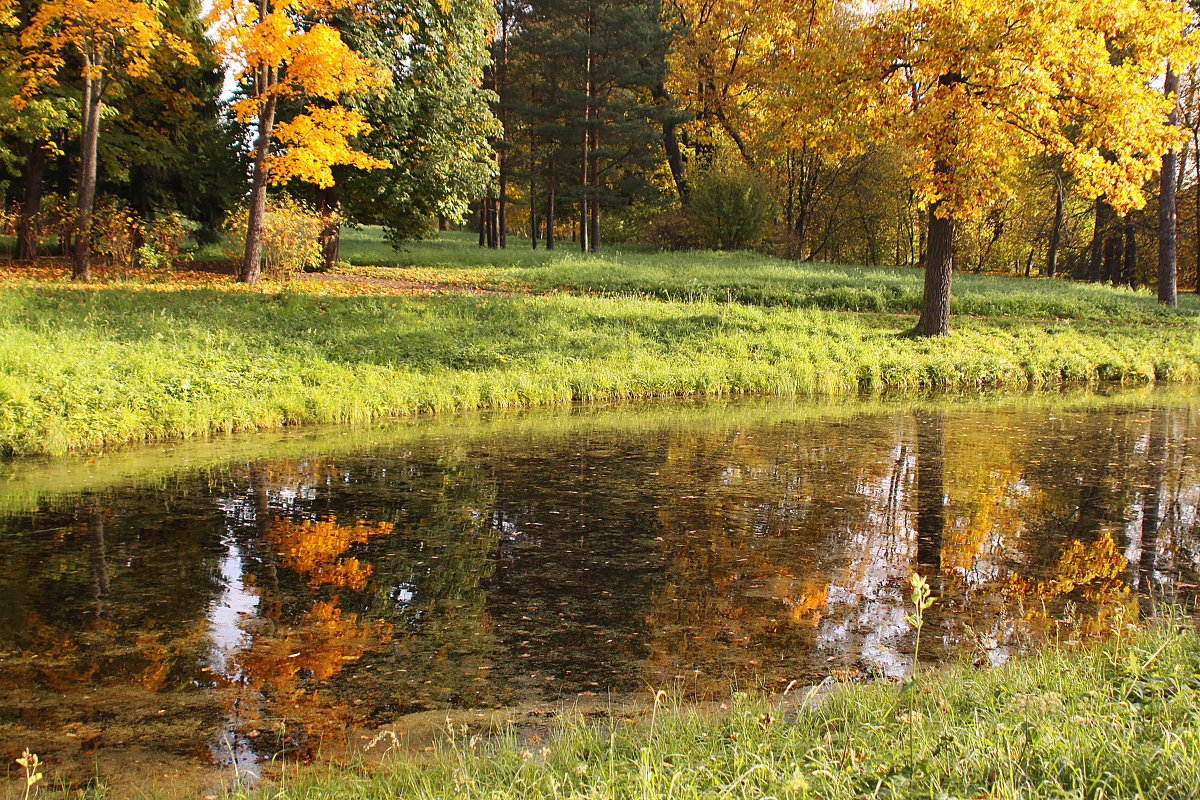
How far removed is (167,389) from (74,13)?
10.0 meters

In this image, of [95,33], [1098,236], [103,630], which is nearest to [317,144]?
[95,33]

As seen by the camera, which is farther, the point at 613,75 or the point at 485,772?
the point at 613,75

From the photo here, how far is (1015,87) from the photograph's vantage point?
1404 cm

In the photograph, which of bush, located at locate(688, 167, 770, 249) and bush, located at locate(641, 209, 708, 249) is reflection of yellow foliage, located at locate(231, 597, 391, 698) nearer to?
bush, located at locate(688, 167, 770, 249)

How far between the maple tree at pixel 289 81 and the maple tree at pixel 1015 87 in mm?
10058

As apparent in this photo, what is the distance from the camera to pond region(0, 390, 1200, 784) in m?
4.00

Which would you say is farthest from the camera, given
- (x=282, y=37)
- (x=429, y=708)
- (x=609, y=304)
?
(x=609, y=304)

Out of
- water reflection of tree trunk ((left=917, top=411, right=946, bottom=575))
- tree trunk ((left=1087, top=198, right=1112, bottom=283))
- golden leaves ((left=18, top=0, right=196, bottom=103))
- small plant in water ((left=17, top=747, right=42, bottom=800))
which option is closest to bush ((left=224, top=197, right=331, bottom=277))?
golden leaves ((left=18, top=0, right=196, bottom=103))

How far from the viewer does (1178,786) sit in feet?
7.95

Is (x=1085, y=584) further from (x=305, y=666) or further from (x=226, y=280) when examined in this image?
(x=226, y=280)

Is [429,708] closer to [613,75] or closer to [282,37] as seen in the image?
[282,37]

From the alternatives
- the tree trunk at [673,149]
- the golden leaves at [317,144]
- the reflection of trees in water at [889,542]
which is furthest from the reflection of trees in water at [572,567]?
the tree trunk at [673,149]

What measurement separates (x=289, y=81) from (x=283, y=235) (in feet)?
11.3

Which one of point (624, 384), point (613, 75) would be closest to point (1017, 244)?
point (613, 75)
